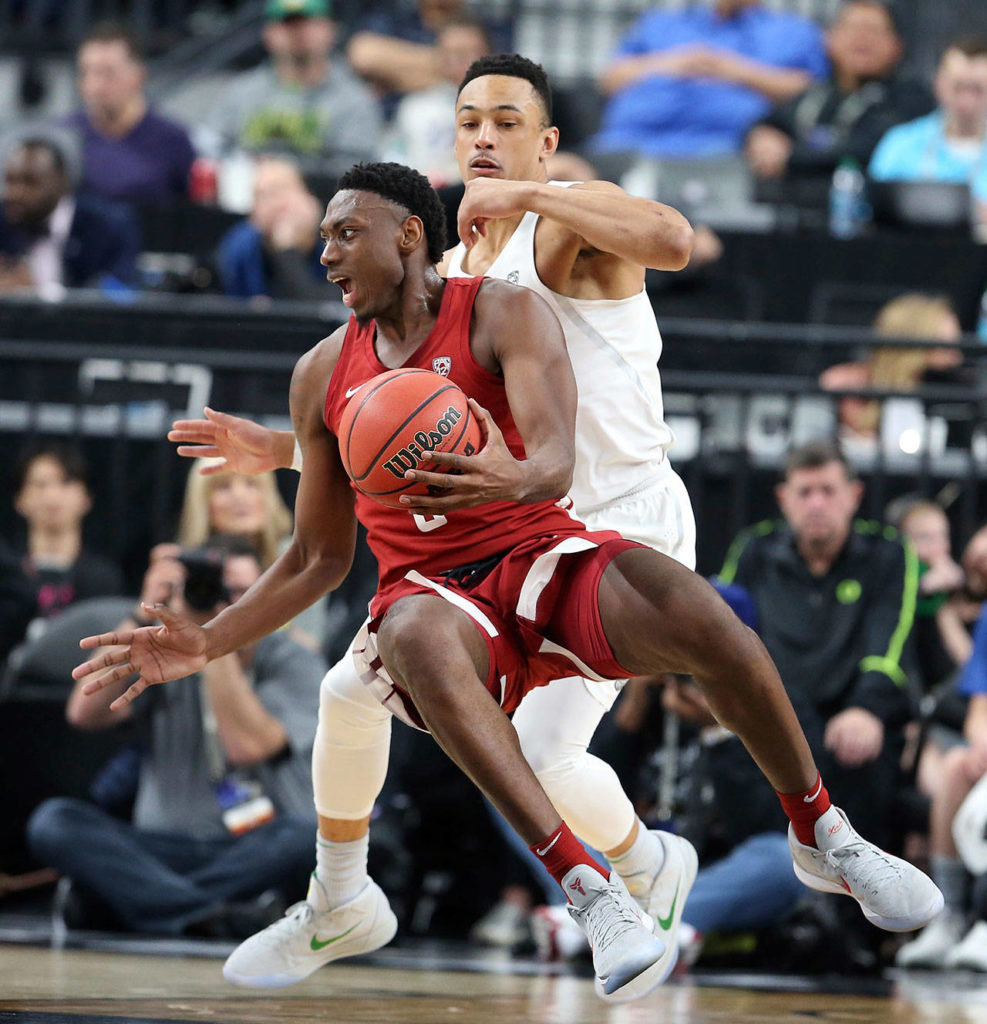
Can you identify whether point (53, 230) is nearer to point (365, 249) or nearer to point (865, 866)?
point (365, 249)

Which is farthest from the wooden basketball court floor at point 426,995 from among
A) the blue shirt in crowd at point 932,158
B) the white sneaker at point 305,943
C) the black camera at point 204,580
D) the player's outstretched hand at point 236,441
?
the blue shirt in crowd at point 932,158

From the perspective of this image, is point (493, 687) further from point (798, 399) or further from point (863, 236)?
point (863, 236)

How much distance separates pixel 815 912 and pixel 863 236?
3.97m

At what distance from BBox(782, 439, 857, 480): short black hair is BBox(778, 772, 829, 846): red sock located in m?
2.77

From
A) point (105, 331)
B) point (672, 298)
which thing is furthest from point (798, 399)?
point (105, 331)

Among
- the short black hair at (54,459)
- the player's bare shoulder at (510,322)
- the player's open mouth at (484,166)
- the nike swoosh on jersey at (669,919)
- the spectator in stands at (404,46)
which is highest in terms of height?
the spectator in stands at (404,46)

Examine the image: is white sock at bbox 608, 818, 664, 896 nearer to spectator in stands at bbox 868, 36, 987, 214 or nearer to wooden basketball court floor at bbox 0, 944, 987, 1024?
wooden basketball court floor at bbox 0, 944, 987, 1024

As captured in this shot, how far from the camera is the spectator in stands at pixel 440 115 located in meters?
9.55

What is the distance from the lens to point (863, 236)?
29.3 ft

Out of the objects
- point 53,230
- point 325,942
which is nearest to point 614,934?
point 325,942

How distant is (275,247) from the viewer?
8.50m

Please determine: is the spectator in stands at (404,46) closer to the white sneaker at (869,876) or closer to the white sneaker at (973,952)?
the white sneaker at (973,952)

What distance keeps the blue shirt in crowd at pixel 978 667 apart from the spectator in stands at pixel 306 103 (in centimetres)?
508

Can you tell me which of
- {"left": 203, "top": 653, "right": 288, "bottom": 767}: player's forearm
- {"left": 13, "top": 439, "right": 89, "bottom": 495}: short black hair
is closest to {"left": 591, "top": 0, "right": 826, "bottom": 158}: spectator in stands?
{"left": 13, "top": 439, "right": 89, "bottom": 495}: short black hair
